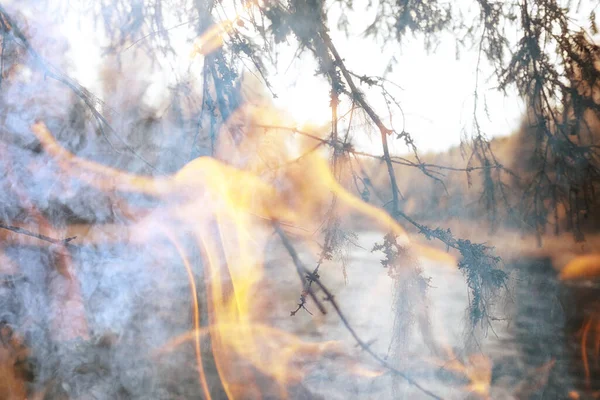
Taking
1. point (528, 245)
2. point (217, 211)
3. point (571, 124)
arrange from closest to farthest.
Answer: point (571, 124), point (528, 245), point (217, 211)

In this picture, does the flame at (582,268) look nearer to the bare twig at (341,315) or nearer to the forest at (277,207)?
the forest at (277,207)

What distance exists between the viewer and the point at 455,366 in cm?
244

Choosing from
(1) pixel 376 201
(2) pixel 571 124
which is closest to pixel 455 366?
(1) pixel 376 201

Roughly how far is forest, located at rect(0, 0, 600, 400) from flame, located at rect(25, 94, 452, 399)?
0.05 feet

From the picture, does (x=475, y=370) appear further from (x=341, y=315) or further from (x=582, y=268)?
(x=582, y=268)

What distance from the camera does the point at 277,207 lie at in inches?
97.4

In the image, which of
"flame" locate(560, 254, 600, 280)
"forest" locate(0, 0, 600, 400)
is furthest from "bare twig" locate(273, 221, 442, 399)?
"flame" locate(560, 254, 600, 280)

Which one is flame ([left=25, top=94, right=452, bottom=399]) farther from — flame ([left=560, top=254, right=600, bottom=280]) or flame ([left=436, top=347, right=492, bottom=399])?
flame ([left=560, top=254, right=600, bottom=280])

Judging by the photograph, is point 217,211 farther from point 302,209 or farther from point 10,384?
point 10,384

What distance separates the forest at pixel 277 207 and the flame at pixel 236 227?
0.02 metres

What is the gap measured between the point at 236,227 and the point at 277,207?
369 mm

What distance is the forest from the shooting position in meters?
2.14

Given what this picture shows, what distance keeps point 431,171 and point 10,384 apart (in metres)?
3.06

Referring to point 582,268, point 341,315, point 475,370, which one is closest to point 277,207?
point 341,315
